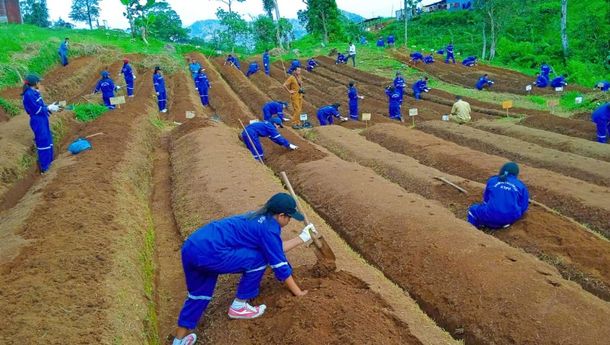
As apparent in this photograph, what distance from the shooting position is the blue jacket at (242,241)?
5645 millimetres

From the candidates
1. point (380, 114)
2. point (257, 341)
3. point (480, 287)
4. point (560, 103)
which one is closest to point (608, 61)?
point (560, 103)

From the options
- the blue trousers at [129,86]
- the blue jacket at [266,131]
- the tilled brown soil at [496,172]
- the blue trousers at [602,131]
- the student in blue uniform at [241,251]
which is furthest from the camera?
the blue trousers at [129,86]

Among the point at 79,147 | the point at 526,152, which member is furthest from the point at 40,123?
the point at 526,152

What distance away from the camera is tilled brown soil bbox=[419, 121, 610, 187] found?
13.2 metres

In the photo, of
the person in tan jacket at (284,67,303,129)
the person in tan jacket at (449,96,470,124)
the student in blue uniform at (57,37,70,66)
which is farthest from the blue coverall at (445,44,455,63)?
the student in blue uniform at (57,37,70,66)

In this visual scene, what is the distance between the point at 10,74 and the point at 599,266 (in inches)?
1033

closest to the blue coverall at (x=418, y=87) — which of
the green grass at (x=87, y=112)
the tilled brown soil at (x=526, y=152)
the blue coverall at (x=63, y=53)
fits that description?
the tilled brown soil at (x=526, y=152)

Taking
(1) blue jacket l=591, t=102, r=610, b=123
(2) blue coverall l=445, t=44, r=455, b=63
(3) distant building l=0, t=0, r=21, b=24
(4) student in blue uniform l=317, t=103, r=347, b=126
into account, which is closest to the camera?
(1) blue jacket l=591, t=102, r=610, b=123

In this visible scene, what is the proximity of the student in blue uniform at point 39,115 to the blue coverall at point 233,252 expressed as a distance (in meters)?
9.26

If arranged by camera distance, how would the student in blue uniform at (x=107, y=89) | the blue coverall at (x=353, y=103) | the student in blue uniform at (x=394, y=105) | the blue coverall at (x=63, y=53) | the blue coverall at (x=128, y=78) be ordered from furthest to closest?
the blue coverall at (x=63, y=53), the blue coverall at (x=128, y=78), the student in blue uniform at (x=394, y=105), the blue coverall at (x=353, y=103), the student in blue uniform at (x=107, y=89)

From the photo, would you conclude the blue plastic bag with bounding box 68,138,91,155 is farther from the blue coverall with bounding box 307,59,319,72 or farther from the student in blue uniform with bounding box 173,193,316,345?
the blue coverall with bounding box 307,59,319,72

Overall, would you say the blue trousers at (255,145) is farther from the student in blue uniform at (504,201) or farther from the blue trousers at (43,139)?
the student in blue uniform at (504,201)

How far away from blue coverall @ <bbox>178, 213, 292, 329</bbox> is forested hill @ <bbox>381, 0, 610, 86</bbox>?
118 ft

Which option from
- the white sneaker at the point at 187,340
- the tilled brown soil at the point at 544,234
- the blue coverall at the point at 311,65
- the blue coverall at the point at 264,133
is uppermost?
the blue coverall at the point at 311,65
